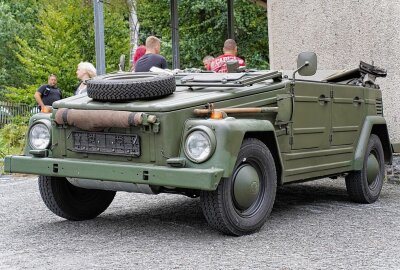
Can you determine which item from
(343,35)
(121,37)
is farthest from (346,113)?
(121,37)

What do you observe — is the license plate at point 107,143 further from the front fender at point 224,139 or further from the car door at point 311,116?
the car door at point 311,116

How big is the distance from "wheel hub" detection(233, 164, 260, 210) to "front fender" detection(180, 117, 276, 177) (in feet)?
0.89

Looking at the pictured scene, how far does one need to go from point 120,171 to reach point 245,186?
3.20 ft

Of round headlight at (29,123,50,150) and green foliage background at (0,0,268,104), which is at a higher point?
green foliage background at (0,0,268,104)

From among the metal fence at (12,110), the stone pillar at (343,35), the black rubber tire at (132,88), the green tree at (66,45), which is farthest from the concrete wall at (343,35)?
the green tree at (66,45)

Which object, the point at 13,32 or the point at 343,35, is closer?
the point at 343,35

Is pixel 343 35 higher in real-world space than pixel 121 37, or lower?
lower

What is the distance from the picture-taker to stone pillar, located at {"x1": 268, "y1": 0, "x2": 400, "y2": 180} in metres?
10.5

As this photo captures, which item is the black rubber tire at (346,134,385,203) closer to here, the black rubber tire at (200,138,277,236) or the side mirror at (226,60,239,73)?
the side mirror at (226,60,239,73)

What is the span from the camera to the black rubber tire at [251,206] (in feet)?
20.2

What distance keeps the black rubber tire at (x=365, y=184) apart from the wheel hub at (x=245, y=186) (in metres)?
2.26

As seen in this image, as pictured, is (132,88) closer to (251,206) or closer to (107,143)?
(107,143)

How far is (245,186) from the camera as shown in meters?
6.37

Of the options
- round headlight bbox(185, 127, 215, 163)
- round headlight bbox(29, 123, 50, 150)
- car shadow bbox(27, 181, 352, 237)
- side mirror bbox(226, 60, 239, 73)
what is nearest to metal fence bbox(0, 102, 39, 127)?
car shadow bbox(27, 181, 352, 237)
